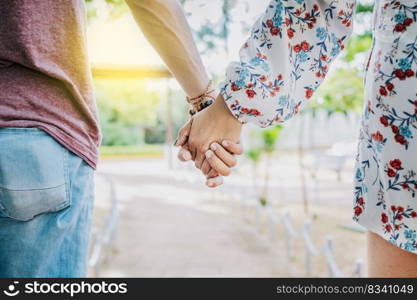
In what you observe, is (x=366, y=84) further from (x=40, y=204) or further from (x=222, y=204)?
(x=222, y=204)

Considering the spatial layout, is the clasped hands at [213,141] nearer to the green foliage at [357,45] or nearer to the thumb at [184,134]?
the thumb at [184,134]

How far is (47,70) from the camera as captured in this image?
33.1 inches

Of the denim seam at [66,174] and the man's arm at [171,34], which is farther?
the man's arm at [171,34]

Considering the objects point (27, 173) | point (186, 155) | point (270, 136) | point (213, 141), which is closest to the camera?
point (27, 173)

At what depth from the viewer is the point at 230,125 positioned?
3.41 feet

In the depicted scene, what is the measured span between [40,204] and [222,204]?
855 cm

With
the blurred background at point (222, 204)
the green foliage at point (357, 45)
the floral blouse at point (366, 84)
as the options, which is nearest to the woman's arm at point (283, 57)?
the floral blouse at point (366, 84)

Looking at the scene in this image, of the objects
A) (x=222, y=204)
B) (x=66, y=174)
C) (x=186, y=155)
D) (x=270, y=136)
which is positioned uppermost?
(x=66, y=174)

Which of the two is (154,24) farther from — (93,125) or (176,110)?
(176,110)

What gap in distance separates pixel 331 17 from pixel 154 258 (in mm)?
5068

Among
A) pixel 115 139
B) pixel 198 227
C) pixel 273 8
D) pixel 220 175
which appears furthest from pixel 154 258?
pixel 115 139

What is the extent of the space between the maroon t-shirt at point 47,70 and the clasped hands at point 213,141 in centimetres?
29

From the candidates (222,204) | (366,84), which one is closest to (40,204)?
(366,84)

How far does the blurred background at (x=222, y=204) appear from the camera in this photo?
124 inches
